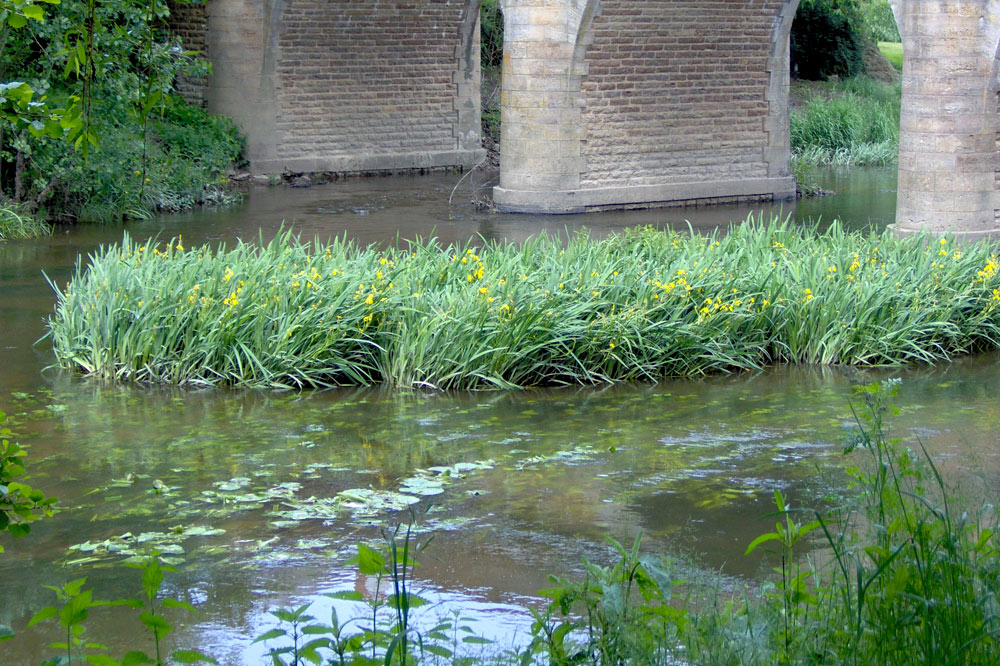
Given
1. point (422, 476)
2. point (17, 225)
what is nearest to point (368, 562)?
point (422, 476)

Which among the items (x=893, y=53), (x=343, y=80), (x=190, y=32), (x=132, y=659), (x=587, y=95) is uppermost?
(x=893, y=53)

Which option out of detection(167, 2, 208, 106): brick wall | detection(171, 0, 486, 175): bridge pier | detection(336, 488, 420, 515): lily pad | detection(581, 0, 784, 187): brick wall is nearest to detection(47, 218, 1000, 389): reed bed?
detection(336, 488, 420, 515): lily pad

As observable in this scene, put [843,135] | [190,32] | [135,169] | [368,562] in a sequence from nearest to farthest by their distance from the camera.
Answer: [368,562] < [135,169] < [190,32] < [843,135]

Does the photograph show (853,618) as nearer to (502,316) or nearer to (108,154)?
(502,316)

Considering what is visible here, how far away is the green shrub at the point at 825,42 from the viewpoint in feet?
100

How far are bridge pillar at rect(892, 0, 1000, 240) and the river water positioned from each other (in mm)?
3398

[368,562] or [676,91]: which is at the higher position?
[676,91]

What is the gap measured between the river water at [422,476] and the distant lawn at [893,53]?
99.5 ft

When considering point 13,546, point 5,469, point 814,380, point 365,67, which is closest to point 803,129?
point 365,67

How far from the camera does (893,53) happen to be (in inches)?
1624

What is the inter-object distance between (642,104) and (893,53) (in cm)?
2791

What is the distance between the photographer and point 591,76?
50.6 feet

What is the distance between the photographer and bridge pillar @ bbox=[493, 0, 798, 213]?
14.9 meters

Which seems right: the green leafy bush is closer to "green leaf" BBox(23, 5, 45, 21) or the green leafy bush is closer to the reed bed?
the reed bed
